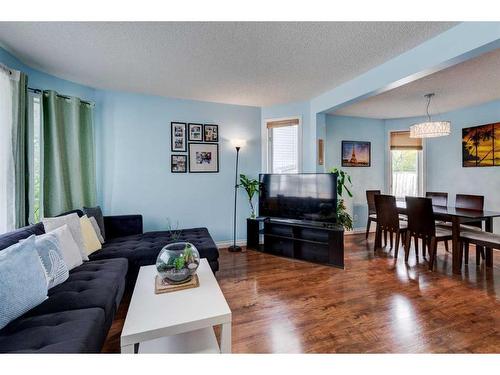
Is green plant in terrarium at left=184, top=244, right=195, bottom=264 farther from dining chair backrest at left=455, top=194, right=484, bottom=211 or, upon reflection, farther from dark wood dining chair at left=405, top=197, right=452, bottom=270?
dining chair backrest at left=455, top=194, right=484, bottom=211

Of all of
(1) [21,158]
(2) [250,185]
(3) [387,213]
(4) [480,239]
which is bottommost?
(4) [480,239]

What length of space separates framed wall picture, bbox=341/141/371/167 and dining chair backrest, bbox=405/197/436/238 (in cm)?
185

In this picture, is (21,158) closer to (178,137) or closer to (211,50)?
(178,137)

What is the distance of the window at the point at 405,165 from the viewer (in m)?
5.07

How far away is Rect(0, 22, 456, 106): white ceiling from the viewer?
195cm

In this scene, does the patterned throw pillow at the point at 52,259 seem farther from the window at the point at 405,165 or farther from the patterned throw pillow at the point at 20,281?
the window at the point at 405,165

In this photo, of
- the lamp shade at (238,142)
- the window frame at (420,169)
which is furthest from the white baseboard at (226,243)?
the window frame at (420,169)

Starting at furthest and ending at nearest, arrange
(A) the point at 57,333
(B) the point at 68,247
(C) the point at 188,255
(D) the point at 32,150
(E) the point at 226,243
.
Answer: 1. (E) the point at 226,243
2. (D) the point at 32,150
3. (B) the point at 68,247
4. (C) the point at 188,255
5. (A) the point at 57,333

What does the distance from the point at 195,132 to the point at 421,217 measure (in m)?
3.39

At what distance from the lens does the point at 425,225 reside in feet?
10.00

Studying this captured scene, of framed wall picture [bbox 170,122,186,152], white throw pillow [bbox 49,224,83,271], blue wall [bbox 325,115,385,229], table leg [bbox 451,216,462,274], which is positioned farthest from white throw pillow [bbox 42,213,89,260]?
blue wall [bbox 325,115,385,229]

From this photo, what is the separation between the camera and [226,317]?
136 cm

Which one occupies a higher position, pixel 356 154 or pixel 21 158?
pixel 356 154

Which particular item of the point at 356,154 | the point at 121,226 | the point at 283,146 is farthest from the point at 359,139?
the point at 121,226
